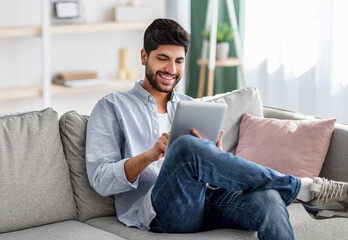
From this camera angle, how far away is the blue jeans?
7.18 ft

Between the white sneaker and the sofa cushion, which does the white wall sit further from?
the white sneaker

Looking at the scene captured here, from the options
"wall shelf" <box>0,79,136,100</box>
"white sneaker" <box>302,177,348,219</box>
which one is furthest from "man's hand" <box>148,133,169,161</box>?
"wall shelf" <box>0,79,136,100</box>

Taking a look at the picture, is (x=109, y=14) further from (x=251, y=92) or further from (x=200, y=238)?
(x=200, y=238)

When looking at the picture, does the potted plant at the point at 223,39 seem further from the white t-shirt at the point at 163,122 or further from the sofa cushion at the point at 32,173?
the sofa cushion at the point at 32,173

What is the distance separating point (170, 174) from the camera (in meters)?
2.21

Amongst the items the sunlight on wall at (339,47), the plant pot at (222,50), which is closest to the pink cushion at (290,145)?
the sunlight on wall at (339,47)

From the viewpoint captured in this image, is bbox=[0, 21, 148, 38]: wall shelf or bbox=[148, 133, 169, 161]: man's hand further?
bbox=[0, 21, 148, 38]: wall shelf

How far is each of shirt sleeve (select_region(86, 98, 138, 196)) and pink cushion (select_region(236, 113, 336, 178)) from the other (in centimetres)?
66

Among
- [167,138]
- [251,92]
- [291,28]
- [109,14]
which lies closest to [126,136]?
[167,138]

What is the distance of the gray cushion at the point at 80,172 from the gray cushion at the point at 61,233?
0.13 metres

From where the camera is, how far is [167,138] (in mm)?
2314

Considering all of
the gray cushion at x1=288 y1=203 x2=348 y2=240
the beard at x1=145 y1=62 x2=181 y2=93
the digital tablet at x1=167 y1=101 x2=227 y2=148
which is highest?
the beard at x1=145 y1=62 x2=181 y2=93

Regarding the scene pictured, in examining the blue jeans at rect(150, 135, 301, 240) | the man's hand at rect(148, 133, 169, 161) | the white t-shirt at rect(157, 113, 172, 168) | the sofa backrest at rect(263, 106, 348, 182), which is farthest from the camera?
the sofa backrest at rect(263, 106, 348, 182)

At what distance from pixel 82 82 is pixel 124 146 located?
7.41 ft
